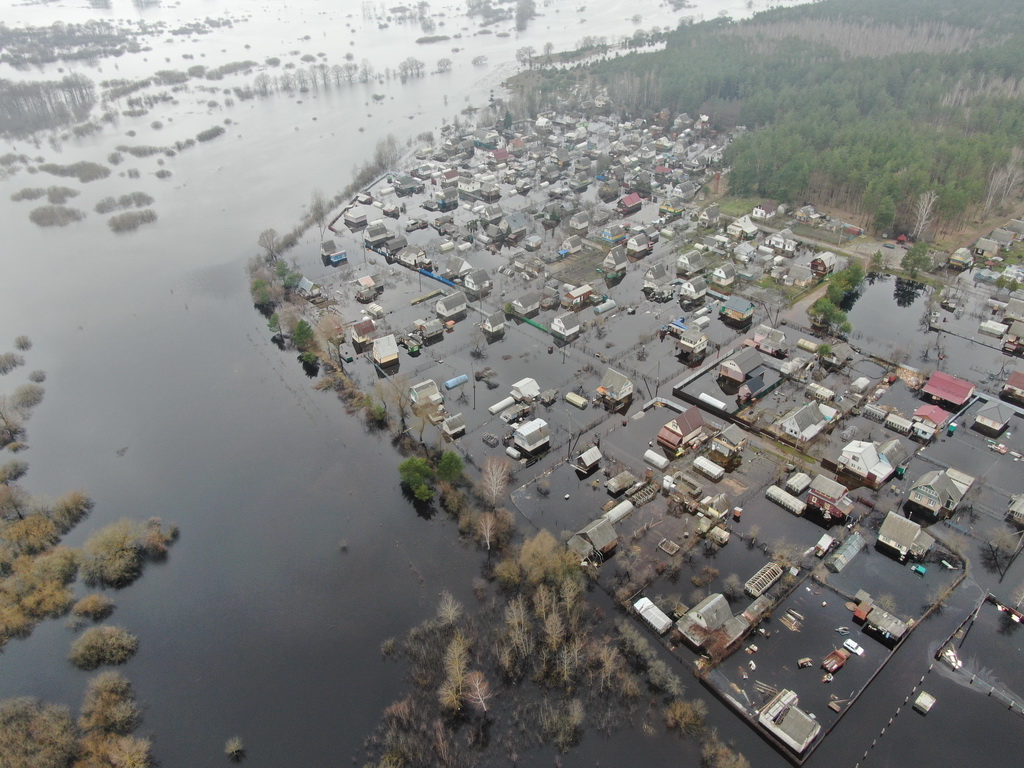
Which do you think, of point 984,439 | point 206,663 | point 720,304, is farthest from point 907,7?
point 206,663

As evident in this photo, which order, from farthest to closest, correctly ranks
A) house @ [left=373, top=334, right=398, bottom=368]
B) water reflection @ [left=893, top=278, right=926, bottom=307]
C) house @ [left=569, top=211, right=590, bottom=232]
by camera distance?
house @ [left=569, top=211, right=590, bottom=232] < water reflection @ [left=893, top=278, right=926, bottom=307] < house @ [left=373, top=334, right=398, bottom=368]

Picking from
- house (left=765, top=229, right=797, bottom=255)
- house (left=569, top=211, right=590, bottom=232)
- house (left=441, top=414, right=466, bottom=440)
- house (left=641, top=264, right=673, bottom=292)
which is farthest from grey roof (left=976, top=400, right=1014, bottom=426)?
house (left=569, top=211, right=590, bottom=232)

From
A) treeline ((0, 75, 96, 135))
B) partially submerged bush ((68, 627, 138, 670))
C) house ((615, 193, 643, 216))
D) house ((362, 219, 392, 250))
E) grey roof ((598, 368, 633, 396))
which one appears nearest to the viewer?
partially submerged bush ((68, 627, 138, 670))

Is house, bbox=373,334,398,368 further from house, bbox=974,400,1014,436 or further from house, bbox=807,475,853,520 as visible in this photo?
house, bbox=974,400,1014,436

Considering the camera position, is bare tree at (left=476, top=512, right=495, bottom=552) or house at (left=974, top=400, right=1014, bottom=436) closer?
bare tree at (left=476, top=512, right=495, bottom=552)

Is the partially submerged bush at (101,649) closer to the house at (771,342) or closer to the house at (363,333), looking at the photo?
the house at (363,333)

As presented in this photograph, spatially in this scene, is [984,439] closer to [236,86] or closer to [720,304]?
[720,304]

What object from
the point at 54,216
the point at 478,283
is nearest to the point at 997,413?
the point at 478,283
